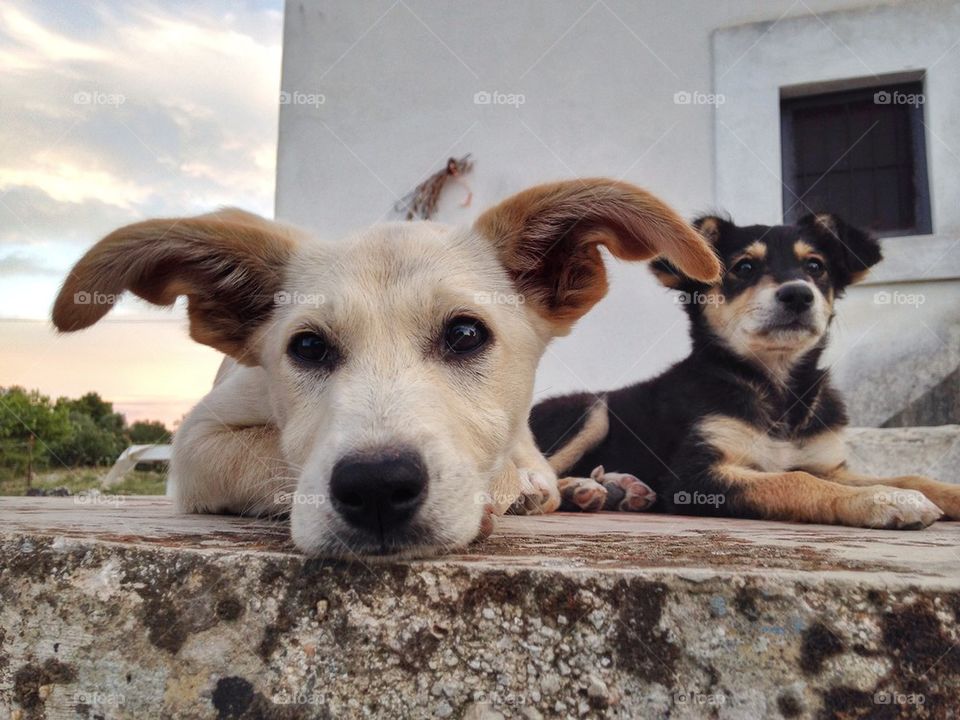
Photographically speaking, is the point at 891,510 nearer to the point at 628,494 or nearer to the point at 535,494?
the point at 535,494

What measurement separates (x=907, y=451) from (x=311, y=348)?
4166 mm

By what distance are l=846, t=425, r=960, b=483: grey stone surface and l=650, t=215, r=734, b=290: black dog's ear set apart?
156cm

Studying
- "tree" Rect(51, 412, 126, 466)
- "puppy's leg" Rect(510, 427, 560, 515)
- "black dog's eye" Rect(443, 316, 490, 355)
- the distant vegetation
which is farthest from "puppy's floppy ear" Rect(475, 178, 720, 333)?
"tree" Rect(51, 412, 126, 466)

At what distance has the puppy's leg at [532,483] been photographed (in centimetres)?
295

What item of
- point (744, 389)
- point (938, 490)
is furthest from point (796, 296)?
point (938, 490)

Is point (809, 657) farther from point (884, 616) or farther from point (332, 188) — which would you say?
point (332, 188)

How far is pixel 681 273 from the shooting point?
407 cm

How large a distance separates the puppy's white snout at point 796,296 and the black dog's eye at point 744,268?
22 centimetres

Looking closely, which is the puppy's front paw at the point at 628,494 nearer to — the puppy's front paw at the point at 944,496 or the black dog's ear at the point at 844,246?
the puppy's front paw at the point at 944,496

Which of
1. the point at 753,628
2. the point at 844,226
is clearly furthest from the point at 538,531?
the point at 844,226

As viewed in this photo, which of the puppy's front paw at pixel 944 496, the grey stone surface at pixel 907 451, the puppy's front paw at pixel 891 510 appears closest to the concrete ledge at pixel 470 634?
the puppy's front paw at pixel 891 510

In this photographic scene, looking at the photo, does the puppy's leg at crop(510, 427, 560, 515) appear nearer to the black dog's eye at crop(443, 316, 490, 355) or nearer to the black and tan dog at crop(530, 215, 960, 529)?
the black and tan dog at crop(530, 215, 960, 529)

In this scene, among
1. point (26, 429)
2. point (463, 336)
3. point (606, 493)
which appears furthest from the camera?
point (26, 429)

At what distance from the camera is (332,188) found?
6184 mm
